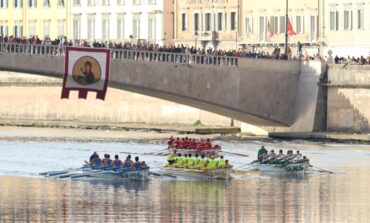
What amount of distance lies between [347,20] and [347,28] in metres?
0.48

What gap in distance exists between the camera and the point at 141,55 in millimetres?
133875

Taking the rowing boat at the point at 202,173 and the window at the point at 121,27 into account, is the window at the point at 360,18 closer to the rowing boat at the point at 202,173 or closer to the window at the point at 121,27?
the window at the point at 121,27

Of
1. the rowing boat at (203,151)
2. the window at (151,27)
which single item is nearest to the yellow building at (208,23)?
the window at (151,27)

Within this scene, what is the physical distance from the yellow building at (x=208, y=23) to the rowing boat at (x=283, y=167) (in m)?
43.1

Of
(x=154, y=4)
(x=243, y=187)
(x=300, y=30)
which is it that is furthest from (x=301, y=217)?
(x=154, y=4)

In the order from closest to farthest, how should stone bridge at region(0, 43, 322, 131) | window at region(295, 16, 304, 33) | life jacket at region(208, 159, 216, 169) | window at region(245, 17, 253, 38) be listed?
life jacket at region(208, 159, 216, 169) < stone bridge at region(0, 43, 322, 131) < window at region(295, 16, 304, 33) < window at region(245, 17, 253, 38)

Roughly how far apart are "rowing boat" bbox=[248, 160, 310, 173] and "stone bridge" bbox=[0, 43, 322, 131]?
1775 centimetres

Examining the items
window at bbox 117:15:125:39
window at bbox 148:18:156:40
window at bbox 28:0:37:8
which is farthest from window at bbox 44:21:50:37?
window at bbox 148:18:156:40

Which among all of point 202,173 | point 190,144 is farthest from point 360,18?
point 202,173

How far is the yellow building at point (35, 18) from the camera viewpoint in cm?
17100

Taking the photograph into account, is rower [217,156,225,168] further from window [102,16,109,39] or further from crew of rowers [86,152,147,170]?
window [102,16,109,39]

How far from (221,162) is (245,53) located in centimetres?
2725

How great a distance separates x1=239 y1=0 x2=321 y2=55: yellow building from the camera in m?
153

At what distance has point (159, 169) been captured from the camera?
115062 mm
